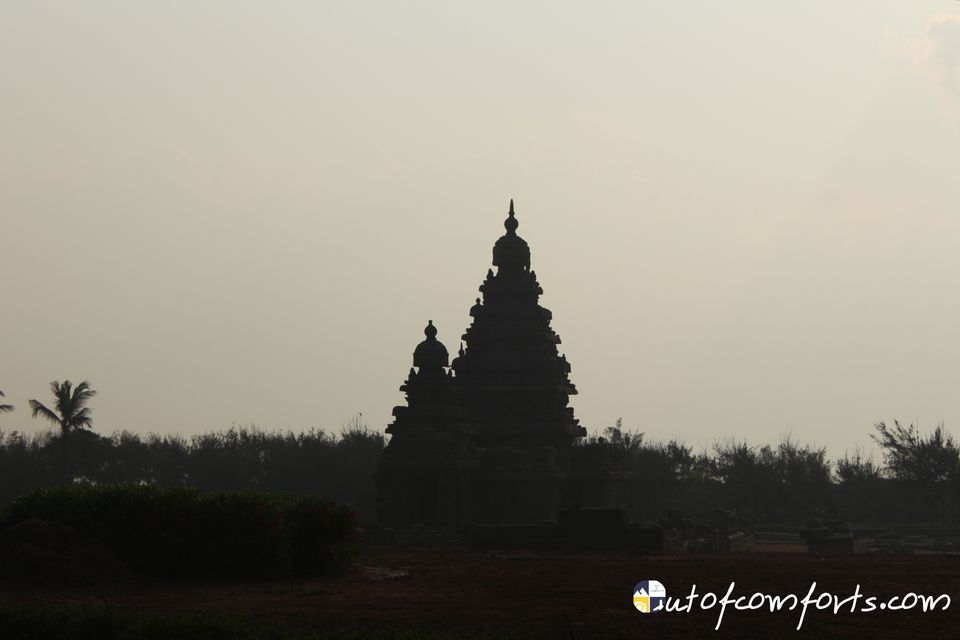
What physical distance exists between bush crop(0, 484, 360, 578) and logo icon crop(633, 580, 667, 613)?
Answer: 28.7 feet

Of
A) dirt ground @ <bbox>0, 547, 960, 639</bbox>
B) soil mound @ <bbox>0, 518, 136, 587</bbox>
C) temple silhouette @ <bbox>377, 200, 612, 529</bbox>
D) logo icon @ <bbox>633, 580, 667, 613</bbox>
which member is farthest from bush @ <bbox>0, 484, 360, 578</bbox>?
temple silhouette @ <bbox>377, 200, 612, 529</bbox>

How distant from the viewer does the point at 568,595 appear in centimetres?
2803

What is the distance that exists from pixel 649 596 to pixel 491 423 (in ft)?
145

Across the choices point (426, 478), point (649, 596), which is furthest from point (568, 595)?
point (426, 478)

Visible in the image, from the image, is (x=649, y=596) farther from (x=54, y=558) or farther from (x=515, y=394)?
(x=515, y=394)

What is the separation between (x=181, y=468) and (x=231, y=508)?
7012cm

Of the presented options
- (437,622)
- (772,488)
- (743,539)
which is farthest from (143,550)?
(772,488)

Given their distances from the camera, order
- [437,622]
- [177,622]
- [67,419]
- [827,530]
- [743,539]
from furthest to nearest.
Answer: [67,419] < [743,539] < [827,530] < [437,622] < [177,622]

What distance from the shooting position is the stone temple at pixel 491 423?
6419 cm

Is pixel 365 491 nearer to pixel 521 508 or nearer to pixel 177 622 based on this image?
pixel 521 508

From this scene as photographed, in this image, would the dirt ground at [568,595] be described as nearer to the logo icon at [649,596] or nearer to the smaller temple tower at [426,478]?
the logo icon at [649,596]

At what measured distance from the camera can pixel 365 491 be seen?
91.3 metres

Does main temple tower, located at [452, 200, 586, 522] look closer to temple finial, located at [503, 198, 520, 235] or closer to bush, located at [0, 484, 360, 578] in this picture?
temple finial, located at [503, 198, 520, 235]

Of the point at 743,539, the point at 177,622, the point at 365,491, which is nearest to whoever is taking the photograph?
the point at 177,622
